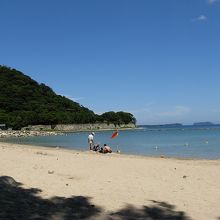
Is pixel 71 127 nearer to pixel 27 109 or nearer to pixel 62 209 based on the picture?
pixel 27 109

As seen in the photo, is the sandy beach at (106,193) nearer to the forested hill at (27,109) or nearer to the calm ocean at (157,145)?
the calm ocean at (157,145)

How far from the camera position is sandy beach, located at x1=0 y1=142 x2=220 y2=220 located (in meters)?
8.87

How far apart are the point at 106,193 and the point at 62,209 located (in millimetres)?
2651

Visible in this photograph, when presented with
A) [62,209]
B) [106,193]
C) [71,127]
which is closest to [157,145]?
[106,193]

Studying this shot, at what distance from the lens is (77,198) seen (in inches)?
414

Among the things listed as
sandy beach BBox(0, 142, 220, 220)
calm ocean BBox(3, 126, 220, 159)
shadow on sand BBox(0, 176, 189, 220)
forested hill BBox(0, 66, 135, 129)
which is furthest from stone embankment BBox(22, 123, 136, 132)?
shadow on sand BBox(0, 176, 189, 220)

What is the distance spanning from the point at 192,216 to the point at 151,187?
12.0ft

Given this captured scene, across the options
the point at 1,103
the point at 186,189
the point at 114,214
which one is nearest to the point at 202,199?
the point at 186,189

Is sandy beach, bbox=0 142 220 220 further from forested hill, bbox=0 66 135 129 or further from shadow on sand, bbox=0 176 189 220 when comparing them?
forested hill, bbox=0 66 135 129

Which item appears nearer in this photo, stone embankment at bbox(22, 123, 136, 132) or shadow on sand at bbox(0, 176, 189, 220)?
shadow on sand at bbox(0, 176, 189, 220)

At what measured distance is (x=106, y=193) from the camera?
1139cm

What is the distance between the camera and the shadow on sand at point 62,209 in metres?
8.17

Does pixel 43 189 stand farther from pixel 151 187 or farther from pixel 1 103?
pixel 1 103

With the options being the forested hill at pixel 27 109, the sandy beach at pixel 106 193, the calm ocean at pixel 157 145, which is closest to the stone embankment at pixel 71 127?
the forested hill at pixel 27 109
